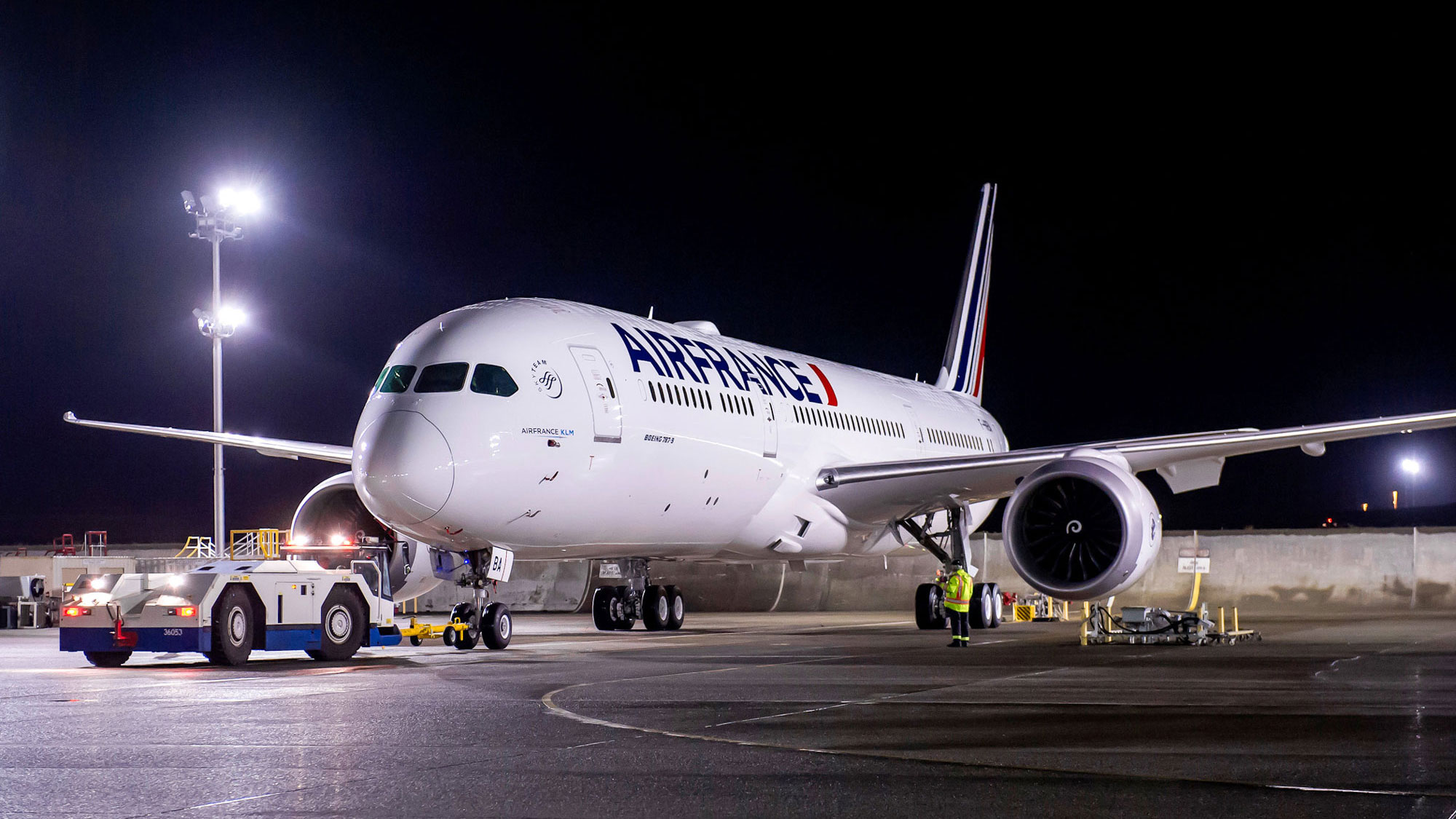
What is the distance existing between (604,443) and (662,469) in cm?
133

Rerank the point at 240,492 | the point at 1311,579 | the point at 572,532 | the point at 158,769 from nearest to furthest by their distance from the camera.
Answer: the point at 158,769
the point at 572,532
the point at 1311,579
the point at 240,492

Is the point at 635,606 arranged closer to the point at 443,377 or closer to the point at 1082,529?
the point at 1082,529

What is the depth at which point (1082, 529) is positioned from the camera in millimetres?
17016

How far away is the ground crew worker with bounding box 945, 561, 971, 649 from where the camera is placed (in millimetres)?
16344

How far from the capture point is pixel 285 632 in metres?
14.8

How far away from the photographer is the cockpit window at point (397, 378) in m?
14.6

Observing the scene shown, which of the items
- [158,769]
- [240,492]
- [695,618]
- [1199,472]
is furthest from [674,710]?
[240,492]

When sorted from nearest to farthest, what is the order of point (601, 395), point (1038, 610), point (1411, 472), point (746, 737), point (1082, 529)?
point (746, 737) → point (601, 395) → point (1082, 529) → point (1038, 610) → point (1411, 472)

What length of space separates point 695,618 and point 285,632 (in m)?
12.9

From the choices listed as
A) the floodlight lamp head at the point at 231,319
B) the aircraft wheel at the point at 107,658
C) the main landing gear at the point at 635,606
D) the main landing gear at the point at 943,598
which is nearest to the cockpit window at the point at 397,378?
the aircraft wheel at the point at 107,658

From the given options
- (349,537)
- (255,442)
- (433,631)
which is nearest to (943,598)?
(433,631)

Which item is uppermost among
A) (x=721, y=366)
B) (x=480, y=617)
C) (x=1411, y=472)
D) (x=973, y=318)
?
(x=973, y=318)

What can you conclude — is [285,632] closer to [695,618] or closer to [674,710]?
[674,710]

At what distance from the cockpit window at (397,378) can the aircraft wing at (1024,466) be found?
7506 mm
